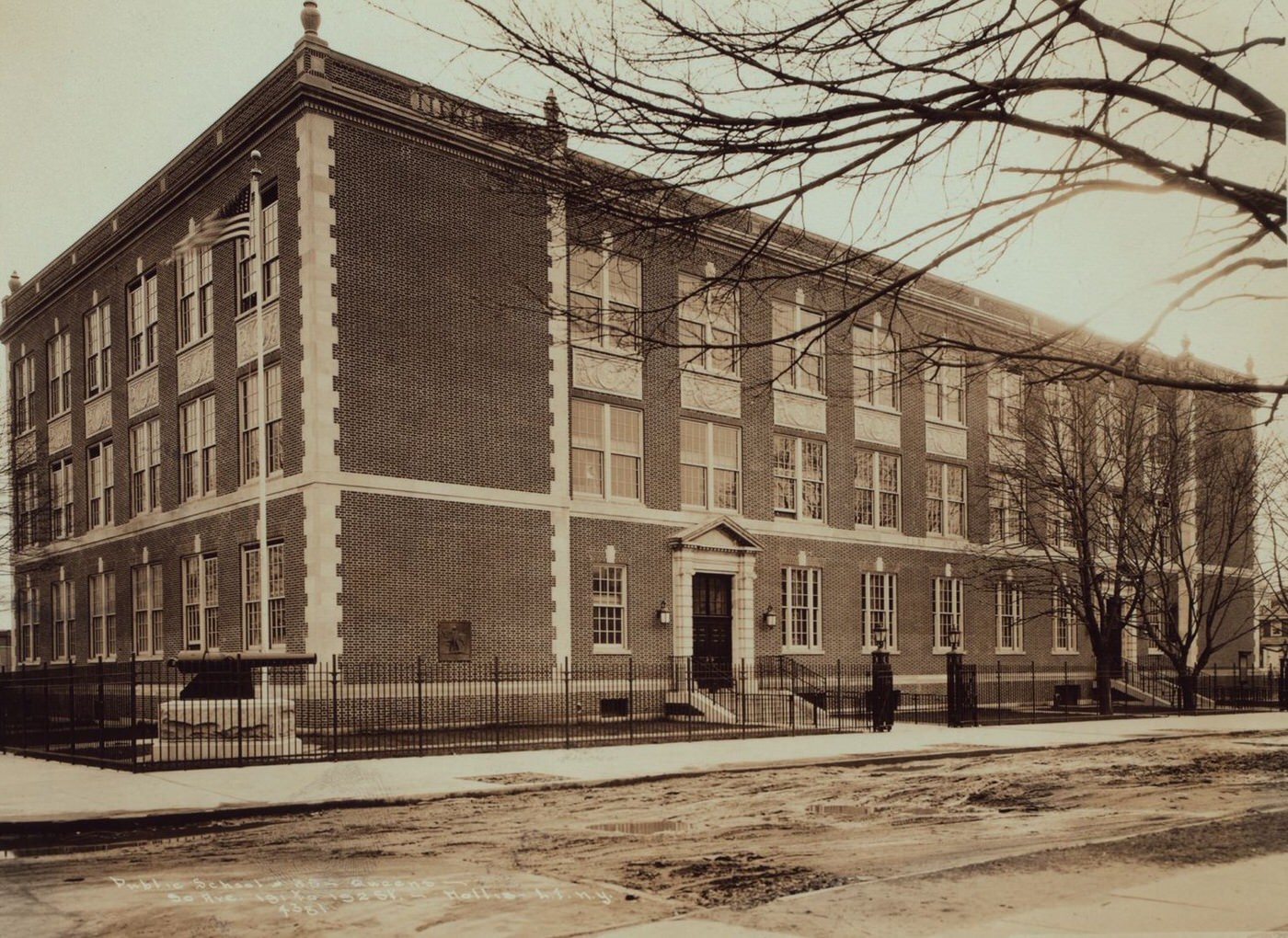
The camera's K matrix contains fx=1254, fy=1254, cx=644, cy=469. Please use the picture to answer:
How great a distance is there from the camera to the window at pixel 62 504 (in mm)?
37281

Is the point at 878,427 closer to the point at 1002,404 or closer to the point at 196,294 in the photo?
the point at 1002,404

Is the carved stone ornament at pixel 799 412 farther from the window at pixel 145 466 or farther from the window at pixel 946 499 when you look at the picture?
the window at pixel 145 466

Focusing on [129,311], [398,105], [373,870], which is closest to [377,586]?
[398,105]

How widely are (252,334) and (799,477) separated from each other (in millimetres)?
16134

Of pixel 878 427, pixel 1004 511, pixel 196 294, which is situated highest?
pixel 196 294

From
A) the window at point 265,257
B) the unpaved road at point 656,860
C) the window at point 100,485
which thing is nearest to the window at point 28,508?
the window at point 100,485

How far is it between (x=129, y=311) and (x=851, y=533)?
21476 mm

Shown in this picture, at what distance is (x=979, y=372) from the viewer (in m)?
8.48

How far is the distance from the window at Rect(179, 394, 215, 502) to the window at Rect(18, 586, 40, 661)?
8979 millimetres

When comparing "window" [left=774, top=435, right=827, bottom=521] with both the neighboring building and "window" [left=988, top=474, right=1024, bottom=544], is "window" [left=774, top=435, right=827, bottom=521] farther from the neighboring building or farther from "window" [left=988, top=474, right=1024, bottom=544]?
"window" [left=988, top=474, right=1024, bottom=544]

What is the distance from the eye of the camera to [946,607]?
41.2 m

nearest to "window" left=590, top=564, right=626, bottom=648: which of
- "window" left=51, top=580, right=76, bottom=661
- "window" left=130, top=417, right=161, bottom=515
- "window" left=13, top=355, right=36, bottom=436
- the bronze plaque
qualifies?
the bronze plaque

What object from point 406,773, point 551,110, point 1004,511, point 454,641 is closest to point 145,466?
point 454,641

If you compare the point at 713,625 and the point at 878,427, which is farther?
the point at 878,427
